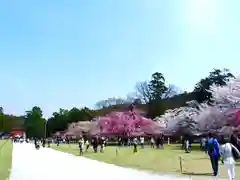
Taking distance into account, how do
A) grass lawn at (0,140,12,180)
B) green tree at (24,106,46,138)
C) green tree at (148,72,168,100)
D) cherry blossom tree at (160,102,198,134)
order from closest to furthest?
grass lawn at (0,140,12,180), cherry blossom tree at (160,102,198,134), green tree at (148,72,168,100), green tree at (24,106,46,138)

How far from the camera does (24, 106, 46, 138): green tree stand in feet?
485

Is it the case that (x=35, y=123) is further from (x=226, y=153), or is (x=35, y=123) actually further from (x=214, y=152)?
(x=226, y=153)

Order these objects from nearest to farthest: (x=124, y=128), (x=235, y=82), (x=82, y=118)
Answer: (x=235, y=82) < (x=124, y=128) < (x=82, y=118)

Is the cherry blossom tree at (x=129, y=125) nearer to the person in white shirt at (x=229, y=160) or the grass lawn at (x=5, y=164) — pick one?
the grass lawn at (x=5, y=164)

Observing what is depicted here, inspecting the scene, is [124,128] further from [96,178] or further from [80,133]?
[96,178]

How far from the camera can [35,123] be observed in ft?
497

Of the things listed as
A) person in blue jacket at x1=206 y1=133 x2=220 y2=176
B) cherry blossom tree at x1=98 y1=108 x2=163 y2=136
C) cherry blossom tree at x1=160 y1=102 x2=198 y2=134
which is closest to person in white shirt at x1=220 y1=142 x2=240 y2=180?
person in blue jacket at x1=206 y1=133 x2=220 y2=176

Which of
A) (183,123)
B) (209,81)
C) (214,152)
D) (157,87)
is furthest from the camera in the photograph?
(157,87)

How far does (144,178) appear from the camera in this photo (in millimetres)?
15055

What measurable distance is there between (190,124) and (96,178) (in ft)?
138

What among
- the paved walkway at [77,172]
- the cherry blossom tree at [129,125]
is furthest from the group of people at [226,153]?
the cherry blossom tree at [129,125]

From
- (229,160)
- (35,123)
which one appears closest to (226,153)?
(229,160)

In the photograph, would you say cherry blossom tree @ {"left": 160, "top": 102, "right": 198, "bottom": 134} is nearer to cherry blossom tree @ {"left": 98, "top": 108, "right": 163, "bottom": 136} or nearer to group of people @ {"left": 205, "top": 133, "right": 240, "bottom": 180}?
cherry blossom tree @ {"left": 98, "top": 108, "right": 163, "bottom": 136}

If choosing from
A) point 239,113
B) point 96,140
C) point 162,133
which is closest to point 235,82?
point 239,113
